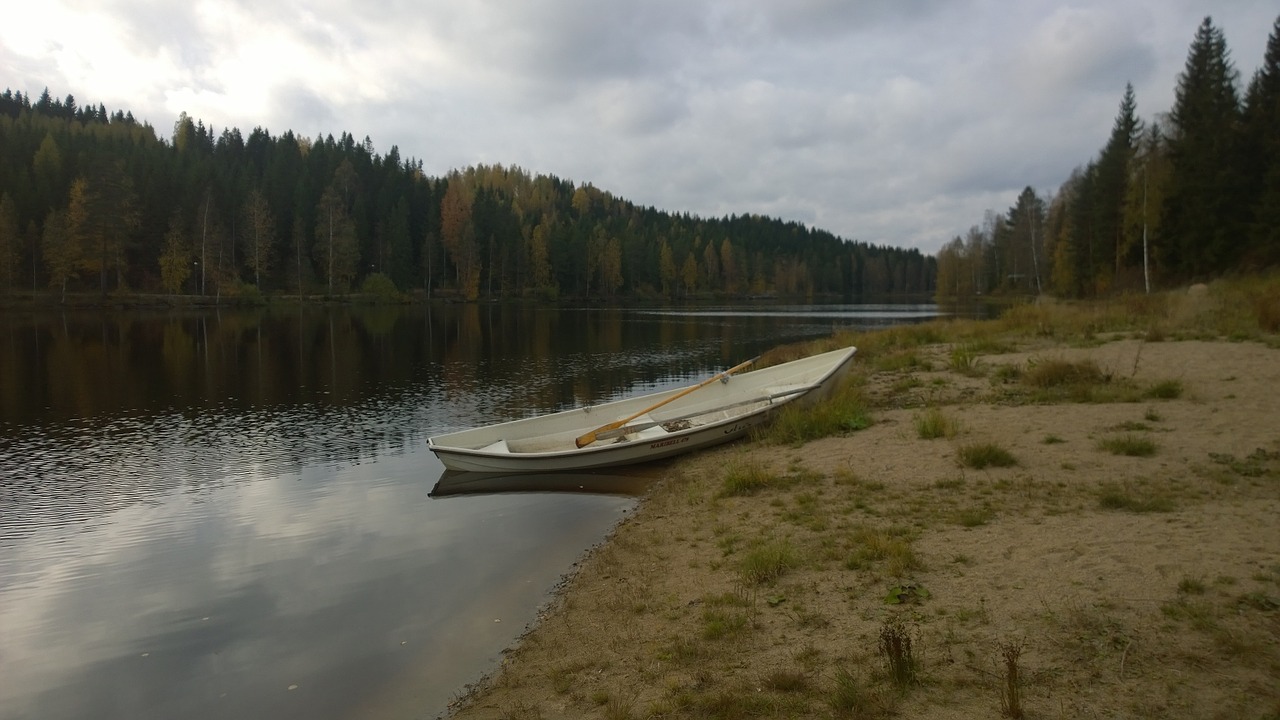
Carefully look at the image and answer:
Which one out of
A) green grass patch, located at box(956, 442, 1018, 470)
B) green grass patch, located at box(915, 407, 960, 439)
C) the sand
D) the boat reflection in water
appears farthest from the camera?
the boat reflection in water

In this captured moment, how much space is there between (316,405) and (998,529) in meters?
19.4

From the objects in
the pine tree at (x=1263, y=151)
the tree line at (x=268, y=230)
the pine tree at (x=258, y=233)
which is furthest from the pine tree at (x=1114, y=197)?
the pine tree at (x=258, y=233)

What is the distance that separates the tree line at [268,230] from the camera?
2734 inches

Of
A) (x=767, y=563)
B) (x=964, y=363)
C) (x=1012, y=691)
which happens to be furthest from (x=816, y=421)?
(x=1012, y=691)

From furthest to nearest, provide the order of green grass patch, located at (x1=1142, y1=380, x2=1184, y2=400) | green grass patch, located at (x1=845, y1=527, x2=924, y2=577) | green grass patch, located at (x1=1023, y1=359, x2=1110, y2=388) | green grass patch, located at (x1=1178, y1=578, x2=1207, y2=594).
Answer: green grass patch, located at (x1=1023, y1=359, x2=1110, y2=388) < green grass patch, located at (x1=1142, y1=380, x2=1184, y2=400) < green grass patch, located at (x1=845, y1=527, x2=924, y2=577) < green grass patch, located at (x1=1178, y1=578, x2=1207, y2=594)

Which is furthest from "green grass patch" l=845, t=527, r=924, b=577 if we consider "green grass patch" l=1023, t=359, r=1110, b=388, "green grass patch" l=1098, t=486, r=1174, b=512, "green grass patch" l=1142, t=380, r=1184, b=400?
"green grass patch" l=1023, t=359, r=1110, b=388

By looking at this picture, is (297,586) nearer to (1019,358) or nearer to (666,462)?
(666,462)

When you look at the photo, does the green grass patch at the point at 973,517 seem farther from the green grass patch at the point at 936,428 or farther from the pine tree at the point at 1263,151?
the pine tree at the point at 1263,151

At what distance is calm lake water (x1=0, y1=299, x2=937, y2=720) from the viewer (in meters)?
6.50

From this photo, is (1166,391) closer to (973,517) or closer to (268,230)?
(973,517)

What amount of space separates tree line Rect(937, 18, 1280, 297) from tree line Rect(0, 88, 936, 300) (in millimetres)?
73075

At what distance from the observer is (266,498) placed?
12258 mm

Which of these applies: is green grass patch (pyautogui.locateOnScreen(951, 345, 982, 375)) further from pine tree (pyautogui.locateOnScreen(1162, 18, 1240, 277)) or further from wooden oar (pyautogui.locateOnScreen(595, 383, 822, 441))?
pine tree (pyautogui.locateOnScreen(1162, 18, 1240, 277))

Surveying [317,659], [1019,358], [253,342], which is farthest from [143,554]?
[253,342]
